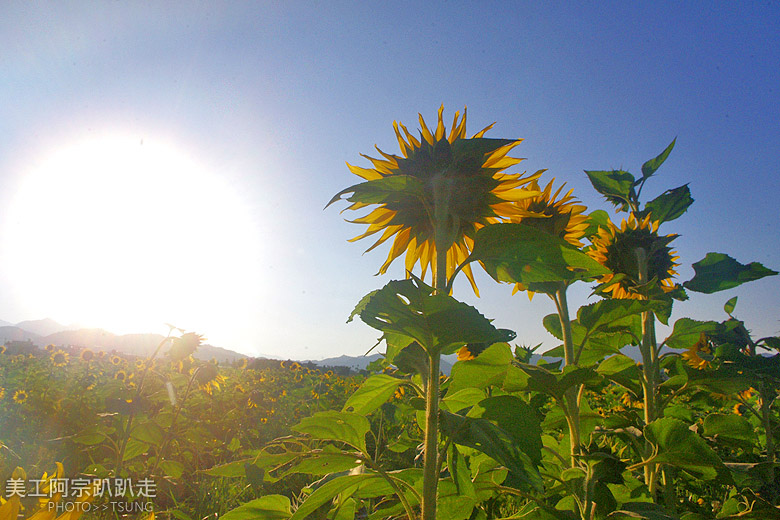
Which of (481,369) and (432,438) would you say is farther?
(481,369)

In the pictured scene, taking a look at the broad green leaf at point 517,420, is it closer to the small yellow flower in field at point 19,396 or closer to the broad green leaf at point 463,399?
the broad green leaf at point 463,399

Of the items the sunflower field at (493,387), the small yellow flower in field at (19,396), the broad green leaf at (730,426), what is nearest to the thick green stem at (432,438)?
the sunflower field at (493,387)

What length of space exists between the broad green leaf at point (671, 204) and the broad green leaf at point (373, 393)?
69.6 inches

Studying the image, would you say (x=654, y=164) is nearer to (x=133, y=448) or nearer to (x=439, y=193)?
(x=439, y=193)

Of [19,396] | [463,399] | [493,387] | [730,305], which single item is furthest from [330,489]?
[19,396]

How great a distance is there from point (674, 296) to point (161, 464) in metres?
2.92

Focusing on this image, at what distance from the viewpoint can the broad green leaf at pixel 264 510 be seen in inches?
42.1

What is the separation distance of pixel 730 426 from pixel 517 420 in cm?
145

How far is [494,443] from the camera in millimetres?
749

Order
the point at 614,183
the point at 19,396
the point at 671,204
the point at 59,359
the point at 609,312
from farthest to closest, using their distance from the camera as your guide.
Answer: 1. the point at 59,359
2. the point at 19,396
3. the point at 614,183
4. the point at 671,204
5. the point at 609,312

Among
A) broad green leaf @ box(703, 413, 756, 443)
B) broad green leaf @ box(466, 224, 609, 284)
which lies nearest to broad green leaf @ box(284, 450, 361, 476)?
broad green leaf @ box(466, 224, 609, 284)

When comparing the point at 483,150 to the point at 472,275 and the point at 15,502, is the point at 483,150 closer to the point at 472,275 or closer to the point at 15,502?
the point at 472,275

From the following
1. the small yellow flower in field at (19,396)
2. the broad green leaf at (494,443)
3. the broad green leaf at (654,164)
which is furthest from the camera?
the small yellow flower in field at (19,396)

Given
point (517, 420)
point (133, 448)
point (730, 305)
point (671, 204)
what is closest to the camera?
point (517, 420)
